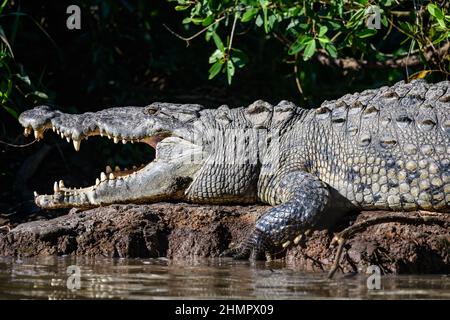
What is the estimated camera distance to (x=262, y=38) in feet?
31.9

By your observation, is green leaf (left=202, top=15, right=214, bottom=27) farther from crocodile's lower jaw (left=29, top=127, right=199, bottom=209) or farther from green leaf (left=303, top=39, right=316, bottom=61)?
crocodile's lower jaw (left=29, top=127, right=199, bottom=209)

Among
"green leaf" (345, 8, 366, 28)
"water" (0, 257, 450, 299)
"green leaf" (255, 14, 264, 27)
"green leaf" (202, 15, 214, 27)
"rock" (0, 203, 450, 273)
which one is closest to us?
"water" (0, 257, 450, 299)

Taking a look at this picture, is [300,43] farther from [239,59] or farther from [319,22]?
[239,59]

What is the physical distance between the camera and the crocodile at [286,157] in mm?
6281

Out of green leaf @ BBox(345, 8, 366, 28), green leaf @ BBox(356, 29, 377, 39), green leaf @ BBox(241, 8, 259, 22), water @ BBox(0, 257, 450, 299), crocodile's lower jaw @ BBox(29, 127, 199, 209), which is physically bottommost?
water @ BBox(0, 257, 450, 299)

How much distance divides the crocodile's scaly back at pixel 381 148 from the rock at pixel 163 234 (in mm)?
228

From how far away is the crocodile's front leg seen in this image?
6.12 meters

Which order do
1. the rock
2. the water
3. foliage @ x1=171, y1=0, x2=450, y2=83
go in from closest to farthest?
the water → the rock → foliage @ x1=171, y1=0, x2=450, y2=83

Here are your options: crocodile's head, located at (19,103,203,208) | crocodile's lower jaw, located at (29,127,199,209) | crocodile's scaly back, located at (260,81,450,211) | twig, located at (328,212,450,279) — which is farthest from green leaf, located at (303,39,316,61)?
twig, located at (328,212,450,279)

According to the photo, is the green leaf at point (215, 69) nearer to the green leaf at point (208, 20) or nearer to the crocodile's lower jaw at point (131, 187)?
the green leaf at point (208, 20)

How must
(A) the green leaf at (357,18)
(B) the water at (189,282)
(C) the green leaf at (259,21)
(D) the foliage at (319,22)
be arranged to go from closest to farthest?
(B) the water at (189,282)
(A) the green leaf at (357,18)
(D) the foliage at (319,22)
(C) the green leaf at (259,21)

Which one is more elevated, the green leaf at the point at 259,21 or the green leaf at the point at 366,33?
the green leaf at the point at 259,21

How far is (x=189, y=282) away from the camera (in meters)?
5.23

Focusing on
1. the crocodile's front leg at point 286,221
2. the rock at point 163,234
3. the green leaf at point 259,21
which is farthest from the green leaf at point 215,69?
the crocodile's front leg at point 286,221
